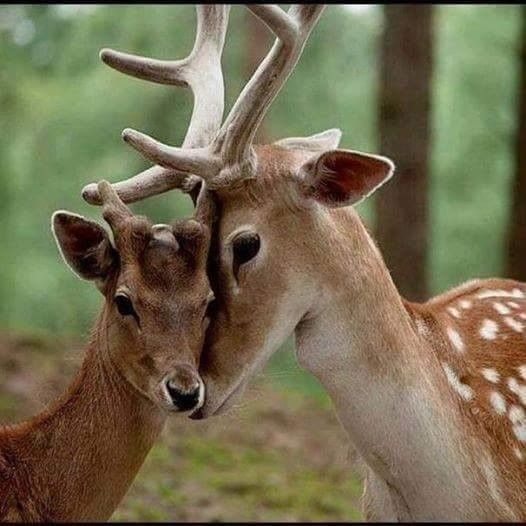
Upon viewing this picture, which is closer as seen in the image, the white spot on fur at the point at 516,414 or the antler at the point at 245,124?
the antler at the point at 245,124

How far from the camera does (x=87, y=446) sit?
380 centimetres

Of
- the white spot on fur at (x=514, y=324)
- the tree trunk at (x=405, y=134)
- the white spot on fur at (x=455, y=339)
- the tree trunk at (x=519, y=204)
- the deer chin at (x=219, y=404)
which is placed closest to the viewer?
the deer chin at (x=219, y=404)

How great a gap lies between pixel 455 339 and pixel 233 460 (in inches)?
133

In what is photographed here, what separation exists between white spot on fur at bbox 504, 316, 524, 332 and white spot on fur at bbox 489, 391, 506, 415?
1.02 feet

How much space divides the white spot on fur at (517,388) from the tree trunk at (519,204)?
470cm

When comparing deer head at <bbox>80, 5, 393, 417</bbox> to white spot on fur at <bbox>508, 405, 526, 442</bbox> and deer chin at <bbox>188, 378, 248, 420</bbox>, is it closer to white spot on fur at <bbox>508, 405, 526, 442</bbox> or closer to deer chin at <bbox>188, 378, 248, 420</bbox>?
deer chin at <bbox>188, 378, 248, 420</bbox>

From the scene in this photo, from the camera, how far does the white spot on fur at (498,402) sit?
3684 millimetres

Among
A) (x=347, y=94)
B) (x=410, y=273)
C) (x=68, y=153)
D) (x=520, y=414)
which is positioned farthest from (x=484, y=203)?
(x=520, y=414)

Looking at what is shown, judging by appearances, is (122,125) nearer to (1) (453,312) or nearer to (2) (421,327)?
(1) (453,312)

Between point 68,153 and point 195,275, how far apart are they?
12.6 metres

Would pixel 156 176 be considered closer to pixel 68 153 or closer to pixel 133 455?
pixel 133 455

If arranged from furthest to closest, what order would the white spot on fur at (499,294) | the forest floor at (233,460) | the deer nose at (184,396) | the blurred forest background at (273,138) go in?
the blurred forest background at (273,138) → the forest floor at (233,460) → the white spot on fur at (499,294) → the deer nose at (184,396)

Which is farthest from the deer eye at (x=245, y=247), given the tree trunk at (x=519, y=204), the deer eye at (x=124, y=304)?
the tree trunk at (x=519, y=204)

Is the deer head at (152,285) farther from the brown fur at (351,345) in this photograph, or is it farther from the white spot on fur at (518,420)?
the white spot on fur at (518,420)
